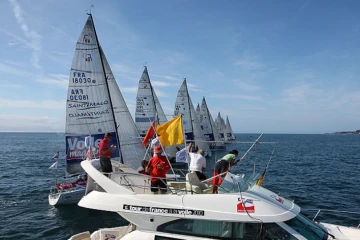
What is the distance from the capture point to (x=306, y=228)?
24.0ft

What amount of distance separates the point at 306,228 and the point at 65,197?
1607 centimetres

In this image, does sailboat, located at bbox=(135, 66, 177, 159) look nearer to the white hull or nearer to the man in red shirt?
the white hull

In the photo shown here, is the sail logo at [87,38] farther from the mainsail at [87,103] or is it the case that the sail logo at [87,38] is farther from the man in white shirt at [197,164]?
the man in white shirt at [197,164]

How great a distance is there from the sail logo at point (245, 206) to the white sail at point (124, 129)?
595 inches

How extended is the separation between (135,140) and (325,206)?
14.6 m

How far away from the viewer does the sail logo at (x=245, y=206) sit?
6992 millimetres

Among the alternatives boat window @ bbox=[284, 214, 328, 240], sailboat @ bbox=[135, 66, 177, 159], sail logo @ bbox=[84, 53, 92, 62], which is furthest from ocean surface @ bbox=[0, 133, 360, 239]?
sailboat @ bbox=[135, 66, 177, 159]

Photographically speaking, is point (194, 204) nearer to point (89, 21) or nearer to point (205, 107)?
point (89, 21)

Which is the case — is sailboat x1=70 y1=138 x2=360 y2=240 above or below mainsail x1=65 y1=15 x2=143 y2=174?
below

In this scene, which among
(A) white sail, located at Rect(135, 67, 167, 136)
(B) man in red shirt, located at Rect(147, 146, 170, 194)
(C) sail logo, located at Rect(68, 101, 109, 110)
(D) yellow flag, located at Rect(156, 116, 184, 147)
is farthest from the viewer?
(A) white sail, located at Rect(135, 67, 167, 136)

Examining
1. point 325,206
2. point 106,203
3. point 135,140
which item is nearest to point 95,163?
point 106,203

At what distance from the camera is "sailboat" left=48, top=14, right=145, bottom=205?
19781 millimetres

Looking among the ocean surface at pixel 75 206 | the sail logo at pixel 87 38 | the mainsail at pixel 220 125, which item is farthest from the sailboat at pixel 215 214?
the mainsail at pixel 220 125

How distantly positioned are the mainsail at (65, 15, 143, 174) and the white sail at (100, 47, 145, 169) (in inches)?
22.2
